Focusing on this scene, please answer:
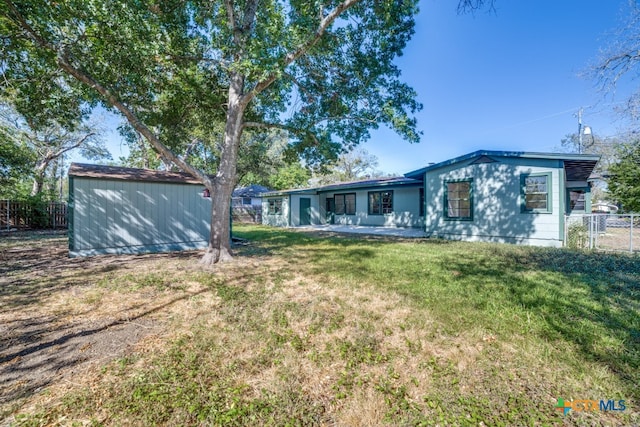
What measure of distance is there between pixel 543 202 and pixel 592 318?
23.2 ft

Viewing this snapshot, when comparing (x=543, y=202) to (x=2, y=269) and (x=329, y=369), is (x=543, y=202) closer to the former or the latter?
(x=329, y=369)

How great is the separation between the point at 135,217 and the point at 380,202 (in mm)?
12026

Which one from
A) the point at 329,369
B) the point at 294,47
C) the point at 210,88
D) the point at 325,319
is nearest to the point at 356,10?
the point at 294,47

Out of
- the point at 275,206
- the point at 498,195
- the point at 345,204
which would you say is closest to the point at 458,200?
the point at 498,195

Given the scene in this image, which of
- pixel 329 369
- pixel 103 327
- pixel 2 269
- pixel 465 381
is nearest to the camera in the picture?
pixel 465 381

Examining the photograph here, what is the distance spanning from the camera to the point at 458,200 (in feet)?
35.3

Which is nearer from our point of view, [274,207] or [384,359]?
[384,359]

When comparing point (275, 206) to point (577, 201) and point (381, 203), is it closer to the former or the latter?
point (381, 203)

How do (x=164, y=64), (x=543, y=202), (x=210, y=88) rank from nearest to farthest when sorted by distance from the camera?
(x=164, y=64) < (x=210, y=88) < (x=543, y=202)

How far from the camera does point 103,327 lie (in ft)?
10.4

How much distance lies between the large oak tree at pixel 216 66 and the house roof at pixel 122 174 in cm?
141

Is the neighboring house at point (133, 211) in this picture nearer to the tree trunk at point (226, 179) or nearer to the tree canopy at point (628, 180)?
the tree trunk at point (226, 179)

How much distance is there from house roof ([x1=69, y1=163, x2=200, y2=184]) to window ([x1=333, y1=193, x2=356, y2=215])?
1048 cm

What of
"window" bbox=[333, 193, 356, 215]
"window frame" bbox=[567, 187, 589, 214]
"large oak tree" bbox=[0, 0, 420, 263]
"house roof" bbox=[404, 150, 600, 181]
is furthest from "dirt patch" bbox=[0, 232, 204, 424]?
"window frame" bbox=[567, 187, 589, 214]
